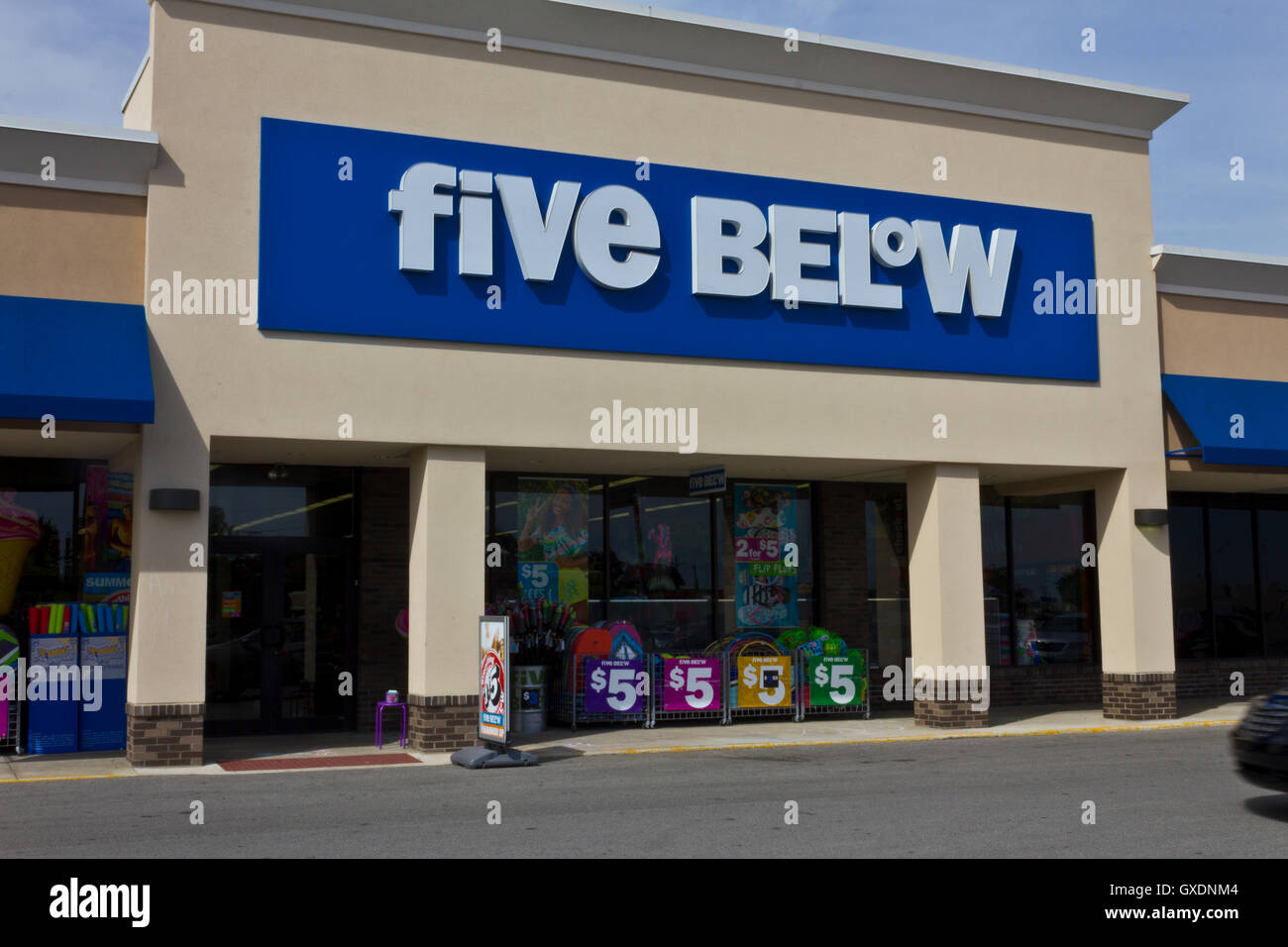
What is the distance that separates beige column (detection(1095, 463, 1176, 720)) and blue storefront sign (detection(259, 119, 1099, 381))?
194cm

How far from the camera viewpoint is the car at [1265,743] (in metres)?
10.0

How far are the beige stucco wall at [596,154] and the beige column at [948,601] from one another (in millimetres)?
523

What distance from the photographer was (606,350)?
16.5 m

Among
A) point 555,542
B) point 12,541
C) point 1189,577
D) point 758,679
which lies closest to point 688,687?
point 758,679

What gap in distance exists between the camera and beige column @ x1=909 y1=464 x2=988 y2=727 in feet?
59.4

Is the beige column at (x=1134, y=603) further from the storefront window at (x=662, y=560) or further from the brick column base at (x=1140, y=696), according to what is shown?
the storefront window at (x=662, y=560)

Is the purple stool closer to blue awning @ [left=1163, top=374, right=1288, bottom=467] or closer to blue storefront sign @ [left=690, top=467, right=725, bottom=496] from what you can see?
blue storefront sign @ [left=690, top=467, right=725, bottom=496]

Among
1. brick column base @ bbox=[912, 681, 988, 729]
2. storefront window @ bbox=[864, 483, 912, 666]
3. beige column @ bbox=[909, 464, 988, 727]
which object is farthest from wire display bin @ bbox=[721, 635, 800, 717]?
storefront window @ bbox=[864, 483, 912, 666]

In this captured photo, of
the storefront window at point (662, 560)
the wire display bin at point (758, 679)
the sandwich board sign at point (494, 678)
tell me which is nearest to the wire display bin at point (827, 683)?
the wire display bin at point (758, 679)
